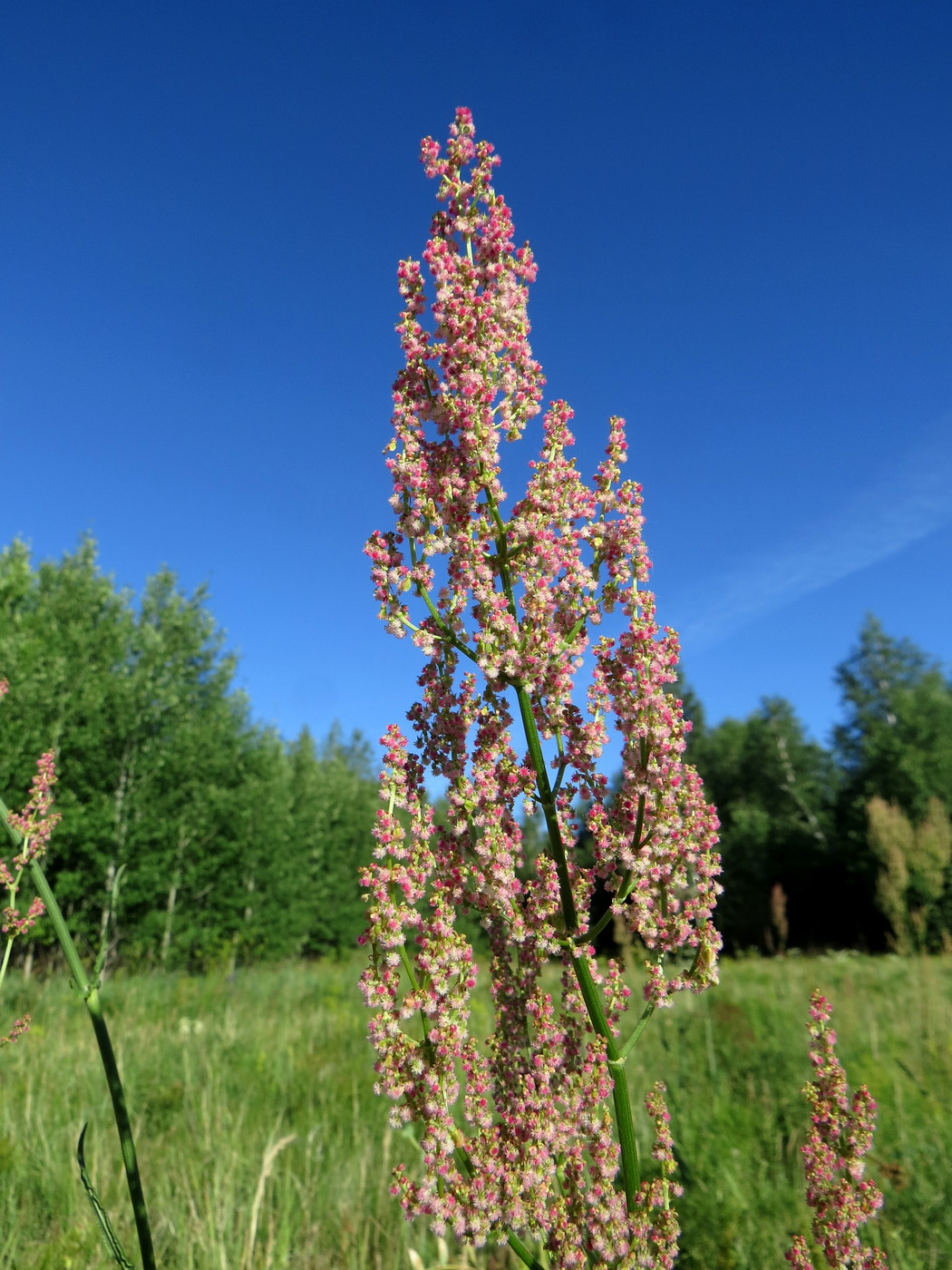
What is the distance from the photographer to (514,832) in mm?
1745

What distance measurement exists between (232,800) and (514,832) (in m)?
32.1

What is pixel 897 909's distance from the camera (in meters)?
9.05

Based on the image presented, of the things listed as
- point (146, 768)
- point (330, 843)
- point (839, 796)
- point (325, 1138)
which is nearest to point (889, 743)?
point (839, 796)

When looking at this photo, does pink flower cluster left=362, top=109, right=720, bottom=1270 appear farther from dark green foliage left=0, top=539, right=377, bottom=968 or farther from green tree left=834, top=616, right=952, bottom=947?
green tree left=834, top=616, right=952, bottom=947

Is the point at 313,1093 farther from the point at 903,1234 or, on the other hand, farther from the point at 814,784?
the point at 814,784

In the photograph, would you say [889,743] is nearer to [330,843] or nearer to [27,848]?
[330,843]

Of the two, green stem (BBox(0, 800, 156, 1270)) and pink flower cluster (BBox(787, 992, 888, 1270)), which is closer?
green stem (BBox(0, 800, 156, 1270))

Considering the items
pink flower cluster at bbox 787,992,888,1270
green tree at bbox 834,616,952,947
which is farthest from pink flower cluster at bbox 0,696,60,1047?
green tree at bbox 834,616,952,947

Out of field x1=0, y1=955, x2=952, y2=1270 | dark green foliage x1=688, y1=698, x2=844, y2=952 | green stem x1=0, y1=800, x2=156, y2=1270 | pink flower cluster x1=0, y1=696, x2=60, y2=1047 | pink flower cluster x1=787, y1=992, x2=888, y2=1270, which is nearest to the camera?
green stem x1=0, y1=800, x2=156, y2=1270

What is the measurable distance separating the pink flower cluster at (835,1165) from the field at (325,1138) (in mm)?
1425

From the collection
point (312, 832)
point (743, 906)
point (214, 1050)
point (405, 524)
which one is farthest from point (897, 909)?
point (743, 906)

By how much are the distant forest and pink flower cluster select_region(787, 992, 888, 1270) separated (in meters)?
7.61

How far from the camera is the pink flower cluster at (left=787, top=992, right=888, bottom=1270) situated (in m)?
1.80

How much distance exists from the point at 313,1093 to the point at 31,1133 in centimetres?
228
